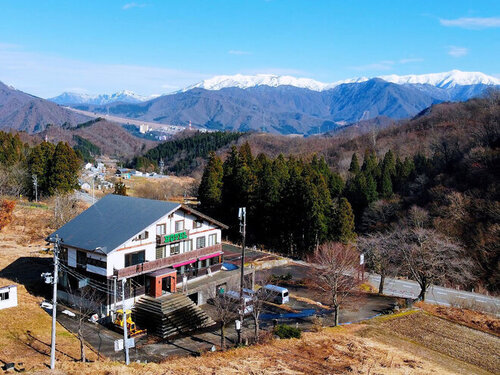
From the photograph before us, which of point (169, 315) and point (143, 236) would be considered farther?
point (143, 236)

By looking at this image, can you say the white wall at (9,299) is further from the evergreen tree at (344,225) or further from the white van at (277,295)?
the evergreen tree at (344,225)

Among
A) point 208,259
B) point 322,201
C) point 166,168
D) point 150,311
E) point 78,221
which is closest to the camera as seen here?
point 150,311

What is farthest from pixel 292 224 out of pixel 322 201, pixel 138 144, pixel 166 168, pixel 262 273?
pixel 138 144

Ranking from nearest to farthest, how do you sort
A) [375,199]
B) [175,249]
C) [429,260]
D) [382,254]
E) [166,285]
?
1. [166,285]
2. [175,249]
3. [429,260]
4. [382,254]
5. [375,199]

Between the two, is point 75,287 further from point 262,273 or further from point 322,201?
point 322,201

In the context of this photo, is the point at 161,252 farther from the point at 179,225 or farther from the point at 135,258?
the point at 179,225

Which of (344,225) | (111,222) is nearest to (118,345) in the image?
(111,222)
